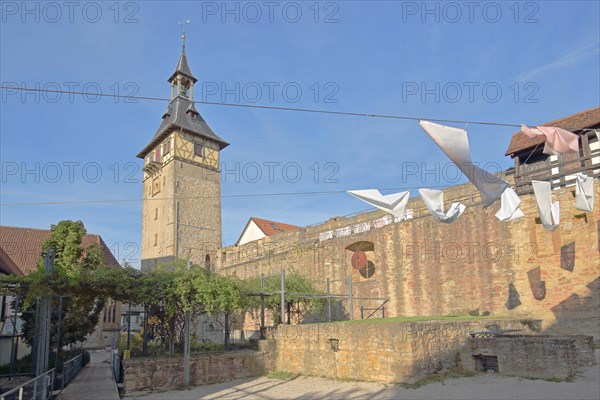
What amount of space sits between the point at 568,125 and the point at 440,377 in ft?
35.1

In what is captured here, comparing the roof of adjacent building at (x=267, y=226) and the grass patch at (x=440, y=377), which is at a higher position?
the roof of adjacent building at (x=267, y=226)

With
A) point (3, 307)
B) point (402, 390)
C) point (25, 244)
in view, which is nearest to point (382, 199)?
point (402, 390)

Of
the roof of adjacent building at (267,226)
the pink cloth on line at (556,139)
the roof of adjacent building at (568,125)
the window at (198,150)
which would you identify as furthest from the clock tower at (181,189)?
the pink cloth on line at (556,139)

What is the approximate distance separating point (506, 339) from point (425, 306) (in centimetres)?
800

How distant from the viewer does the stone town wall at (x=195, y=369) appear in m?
11.8

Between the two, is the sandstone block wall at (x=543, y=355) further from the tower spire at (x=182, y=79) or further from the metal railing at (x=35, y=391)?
the tower spire at (x=182, y=79)

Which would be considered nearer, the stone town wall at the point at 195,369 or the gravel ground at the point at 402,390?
the gravel ground at the point at 402,390

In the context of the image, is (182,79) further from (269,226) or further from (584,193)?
(584,193)

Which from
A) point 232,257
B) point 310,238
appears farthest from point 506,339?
point 232,257

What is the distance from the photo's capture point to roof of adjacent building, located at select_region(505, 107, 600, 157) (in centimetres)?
1562

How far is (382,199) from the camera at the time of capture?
10133 mm

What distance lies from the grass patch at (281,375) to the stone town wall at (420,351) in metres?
0.28

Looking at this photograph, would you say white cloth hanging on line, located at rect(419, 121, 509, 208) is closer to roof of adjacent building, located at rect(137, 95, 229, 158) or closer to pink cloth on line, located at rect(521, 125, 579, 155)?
pink cloth on line, located at rect(521, 125, 579, 155)

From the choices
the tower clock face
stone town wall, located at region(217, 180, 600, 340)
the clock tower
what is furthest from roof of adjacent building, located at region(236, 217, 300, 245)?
stone town wall, located at region(217, 180, 600, 340)
